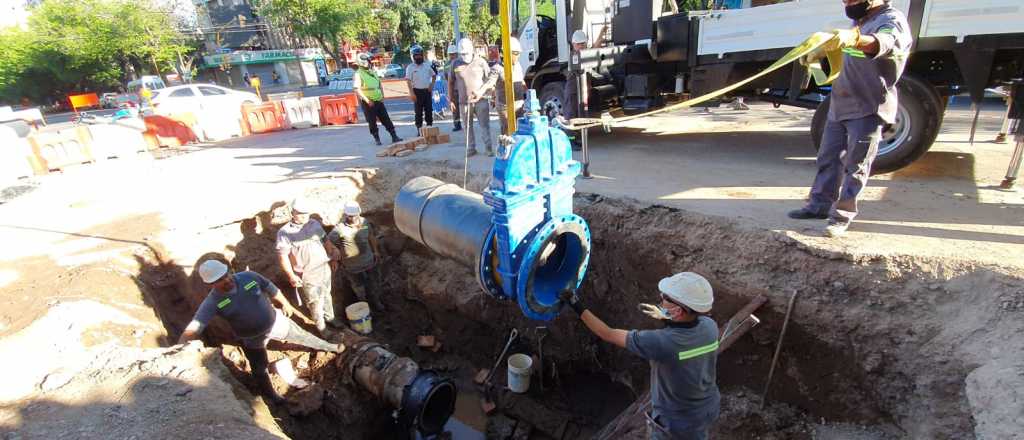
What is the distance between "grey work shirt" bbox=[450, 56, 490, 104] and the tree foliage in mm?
30890

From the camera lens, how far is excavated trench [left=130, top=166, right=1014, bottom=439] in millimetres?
3090

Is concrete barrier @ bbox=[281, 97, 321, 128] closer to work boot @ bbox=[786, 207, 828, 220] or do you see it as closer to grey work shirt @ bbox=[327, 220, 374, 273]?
grey work shirt @ bbox=[327, 220, 374, 273]

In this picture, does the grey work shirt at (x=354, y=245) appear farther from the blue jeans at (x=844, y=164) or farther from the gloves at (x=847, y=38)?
the gloves at (x=847, y=38)

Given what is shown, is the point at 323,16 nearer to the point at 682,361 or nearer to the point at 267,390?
the point at 267,390

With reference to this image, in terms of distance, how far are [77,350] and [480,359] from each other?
3.88 meters

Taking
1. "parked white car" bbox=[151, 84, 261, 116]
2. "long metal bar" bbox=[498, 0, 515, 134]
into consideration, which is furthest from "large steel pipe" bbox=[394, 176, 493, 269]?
"parked white car" bbox=[151, 84, 261, 116]

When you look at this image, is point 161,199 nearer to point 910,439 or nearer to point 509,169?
point 509,169

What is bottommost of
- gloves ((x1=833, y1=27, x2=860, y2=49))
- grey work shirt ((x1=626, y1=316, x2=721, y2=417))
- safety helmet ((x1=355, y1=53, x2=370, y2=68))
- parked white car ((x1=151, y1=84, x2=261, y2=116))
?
grey work shirt ((x1=626, y1=316, x2=721, y2=417))

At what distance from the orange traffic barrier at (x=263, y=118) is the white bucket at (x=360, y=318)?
28.4ft

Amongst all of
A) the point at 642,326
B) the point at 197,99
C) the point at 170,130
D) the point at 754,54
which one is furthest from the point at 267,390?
the point at 197,99

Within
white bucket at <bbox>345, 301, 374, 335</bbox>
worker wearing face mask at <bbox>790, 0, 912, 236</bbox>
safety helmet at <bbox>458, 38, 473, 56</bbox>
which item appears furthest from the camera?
safety helmet at <bbox>458, 38, 473, 56</bbox>

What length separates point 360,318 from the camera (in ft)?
18.6

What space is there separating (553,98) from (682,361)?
19.1 ft

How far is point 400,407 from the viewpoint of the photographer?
446 centimetres
